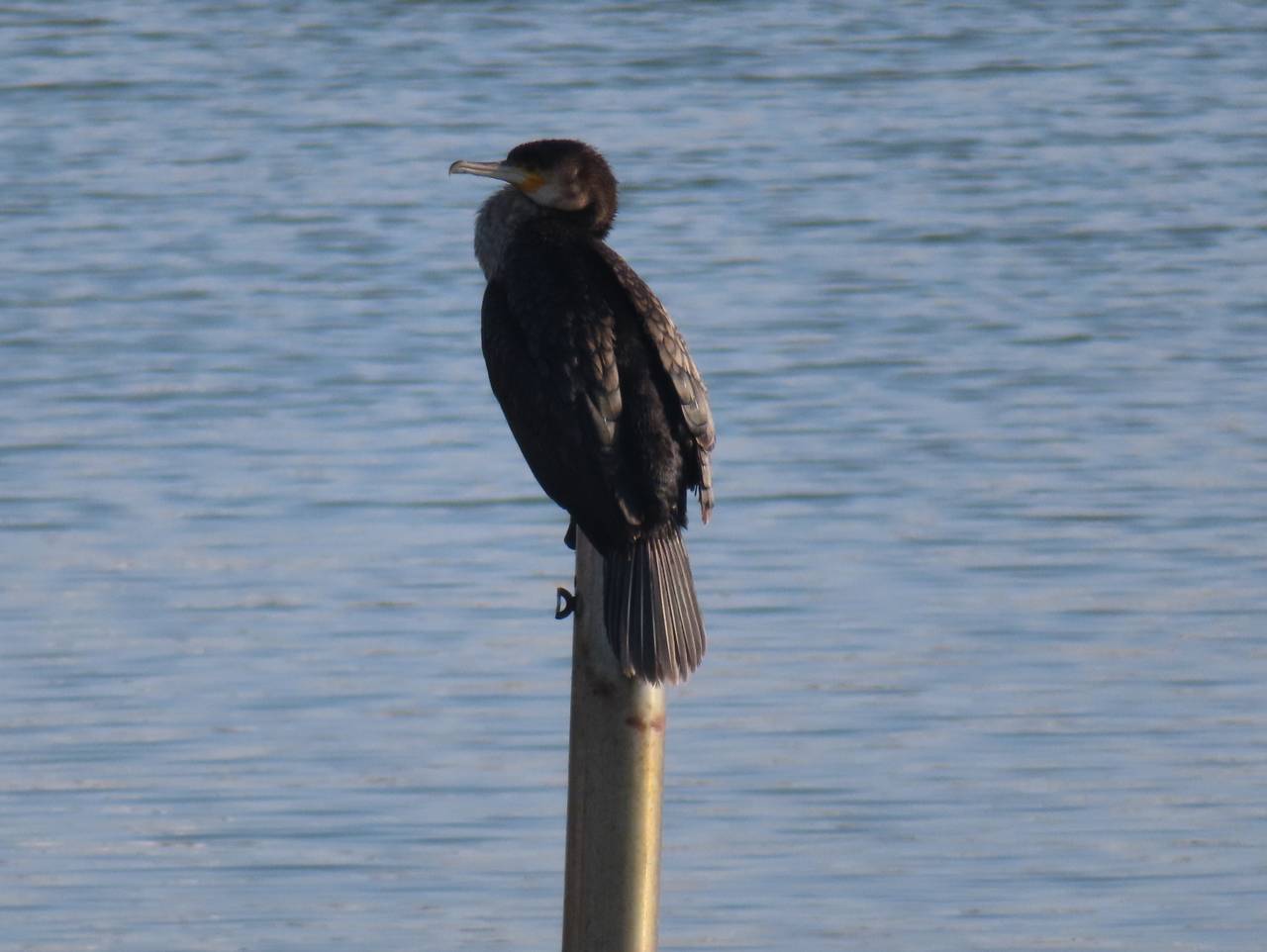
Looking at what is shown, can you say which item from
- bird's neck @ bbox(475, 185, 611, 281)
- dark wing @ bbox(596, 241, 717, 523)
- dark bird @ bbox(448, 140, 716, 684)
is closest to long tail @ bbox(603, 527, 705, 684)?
dark bird @ bbox(448, 140, 716, 684)

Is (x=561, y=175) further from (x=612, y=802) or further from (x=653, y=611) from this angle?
(x=612, y=802)

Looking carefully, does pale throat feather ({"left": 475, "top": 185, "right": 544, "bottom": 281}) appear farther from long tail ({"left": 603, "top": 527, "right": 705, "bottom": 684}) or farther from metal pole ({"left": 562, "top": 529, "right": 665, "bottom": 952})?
metal pole ({"left": 562, "top": 529, "right": 665, "bottom": 952})

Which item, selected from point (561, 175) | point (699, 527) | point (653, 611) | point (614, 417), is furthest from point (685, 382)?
point (699, 527)

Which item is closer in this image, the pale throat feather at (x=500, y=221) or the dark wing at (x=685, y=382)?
the dark wing at (x=685, y=382)

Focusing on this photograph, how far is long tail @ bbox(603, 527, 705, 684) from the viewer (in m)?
3.13

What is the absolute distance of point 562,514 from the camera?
21.8 feet

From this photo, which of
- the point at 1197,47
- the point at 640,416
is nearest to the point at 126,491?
the point at 640,416

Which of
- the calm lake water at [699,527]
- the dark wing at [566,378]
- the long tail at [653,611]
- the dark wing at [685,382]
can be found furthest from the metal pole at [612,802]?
the calm lake water at [699,527]

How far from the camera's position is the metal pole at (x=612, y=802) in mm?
3164

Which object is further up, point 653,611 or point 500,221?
point 500,221

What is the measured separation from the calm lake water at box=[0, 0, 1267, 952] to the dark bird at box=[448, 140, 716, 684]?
120 centimetres

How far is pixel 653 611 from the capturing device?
3186 millimetres

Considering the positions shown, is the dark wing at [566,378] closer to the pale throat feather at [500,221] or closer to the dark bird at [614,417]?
the dark bird at [614,417]

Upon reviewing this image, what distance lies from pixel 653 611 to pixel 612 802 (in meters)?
0.25
